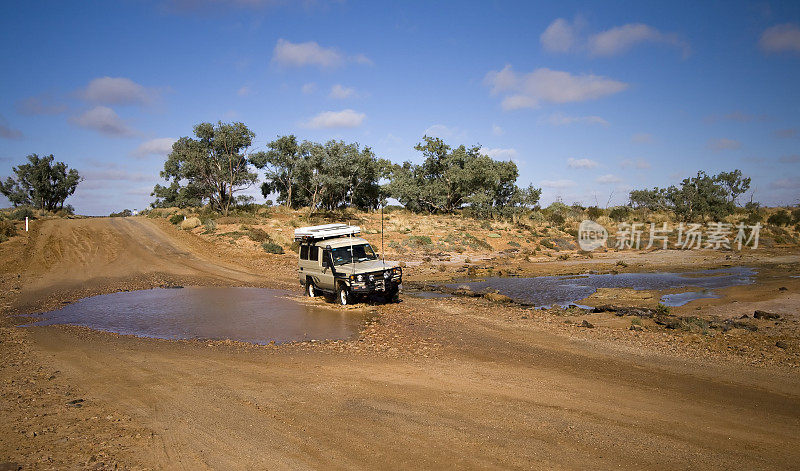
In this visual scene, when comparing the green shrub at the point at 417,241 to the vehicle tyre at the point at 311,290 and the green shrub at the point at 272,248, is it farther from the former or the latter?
the vehicle tyre at the point at 311,290

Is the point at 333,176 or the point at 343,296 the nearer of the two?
the point at 343,296

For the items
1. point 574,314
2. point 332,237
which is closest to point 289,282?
point 332,237

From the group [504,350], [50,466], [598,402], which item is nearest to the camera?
[50,466]

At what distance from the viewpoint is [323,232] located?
55.8 ft

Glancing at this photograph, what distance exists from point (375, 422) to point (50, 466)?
3612 mm

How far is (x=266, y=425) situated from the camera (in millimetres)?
6102

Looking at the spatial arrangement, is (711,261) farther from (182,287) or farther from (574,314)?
(182,287)

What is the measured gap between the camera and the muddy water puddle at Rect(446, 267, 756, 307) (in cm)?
1825

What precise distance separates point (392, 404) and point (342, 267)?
9.15 m

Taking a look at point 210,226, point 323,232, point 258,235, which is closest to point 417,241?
point 258,235

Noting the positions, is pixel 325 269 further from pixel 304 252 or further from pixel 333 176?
pixel 333 176

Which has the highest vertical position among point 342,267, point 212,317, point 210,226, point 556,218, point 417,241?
point 556,218

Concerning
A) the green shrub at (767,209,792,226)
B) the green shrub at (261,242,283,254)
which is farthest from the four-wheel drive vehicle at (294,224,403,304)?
the green shrub at (767,209,792,226)

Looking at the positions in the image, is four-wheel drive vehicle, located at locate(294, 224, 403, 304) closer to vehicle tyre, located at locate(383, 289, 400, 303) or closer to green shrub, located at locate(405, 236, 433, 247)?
vehicle tyre, located at locate(383, 289, 400, 303)
